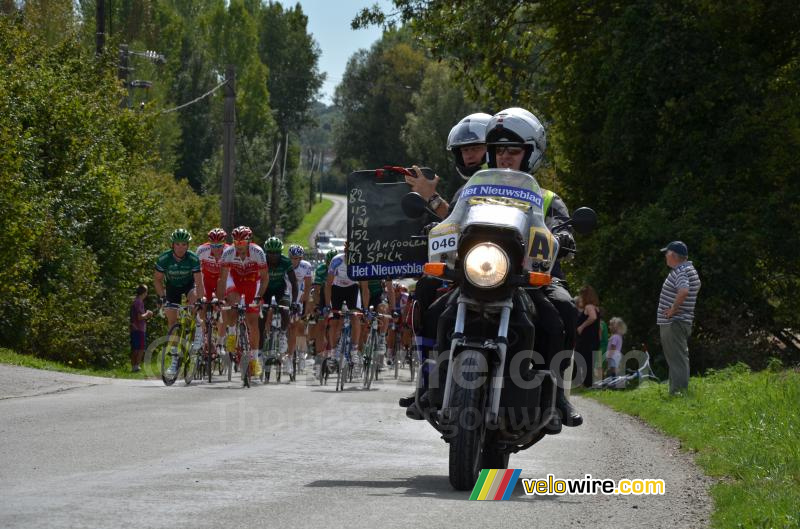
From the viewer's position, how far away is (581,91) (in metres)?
27.7

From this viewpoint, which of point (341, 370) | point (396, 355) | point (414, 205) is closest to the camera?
point (414, 205)

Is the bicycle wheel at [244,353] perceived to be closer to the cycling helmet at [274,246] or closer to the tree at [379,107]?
the cycling helmet at [274,246]

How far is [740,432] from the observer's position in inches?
482

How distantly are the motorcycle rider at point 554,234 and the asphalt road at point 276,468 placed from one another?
80cm

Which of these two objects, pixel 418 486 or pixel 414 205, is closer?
pixel 418 486

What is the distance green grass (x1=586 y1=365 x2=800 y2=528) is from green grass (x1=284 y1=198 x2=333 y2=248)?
3282 inches

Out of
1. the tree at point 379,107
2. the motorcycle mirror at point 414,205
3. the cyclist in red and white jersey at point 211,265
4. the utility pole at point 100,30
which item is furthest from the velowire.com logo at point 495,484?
the tree at point 379,107

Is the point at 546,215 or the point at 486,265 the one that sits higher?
the point at 546,215

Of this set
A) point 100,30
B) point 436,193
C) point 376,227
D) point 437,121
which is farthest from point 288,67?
point 436,193

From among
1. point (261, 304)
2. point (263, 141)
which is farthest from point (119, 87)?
point (263, 141)

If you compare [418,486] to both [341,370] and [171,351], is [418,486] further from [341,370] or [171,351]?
[171,351]

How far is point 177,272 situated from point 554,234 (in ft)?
39.1

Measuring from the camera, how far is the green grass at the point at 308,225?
109 metres


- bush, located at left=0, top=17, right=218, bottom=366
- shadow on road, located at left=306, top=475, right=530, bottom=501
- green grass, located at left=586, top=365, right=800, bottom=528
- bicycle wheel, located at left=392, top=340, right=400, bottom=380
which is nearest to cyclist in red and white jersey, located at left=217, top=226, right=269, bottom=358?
bush, located at left=0, top=17, right=218, bottom=366
